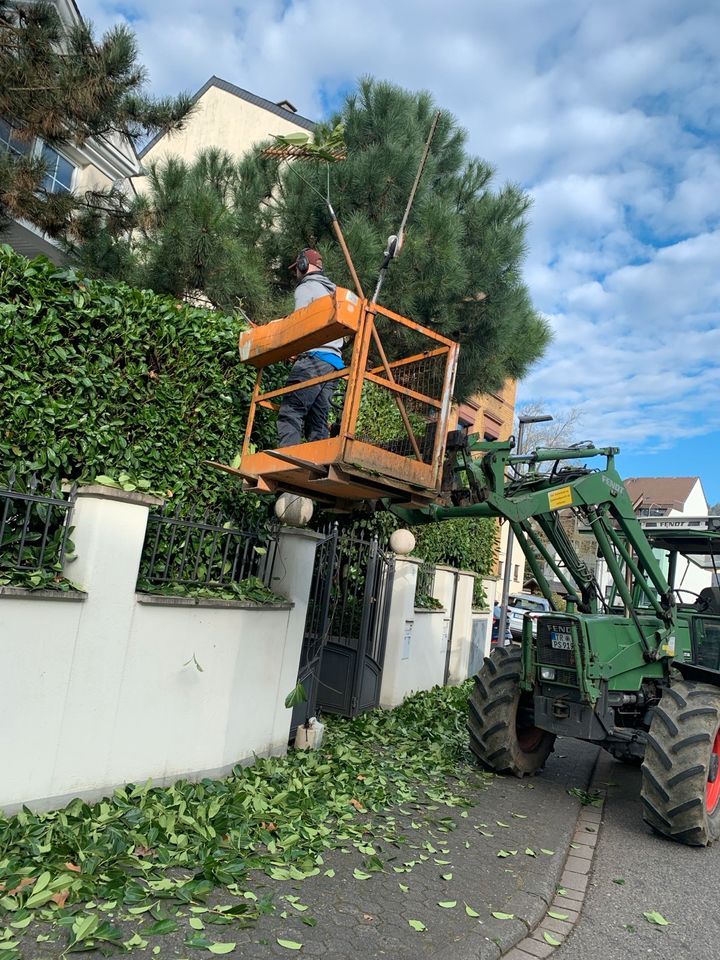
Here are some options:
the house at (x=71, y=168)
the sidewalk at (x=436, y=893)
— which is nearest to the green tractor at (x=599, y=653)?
the sidewalk at (x=436, y=893)

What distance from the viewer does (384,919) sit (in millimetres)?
3707

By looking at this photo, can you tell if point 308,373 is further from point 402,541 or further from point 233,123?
point 233,123

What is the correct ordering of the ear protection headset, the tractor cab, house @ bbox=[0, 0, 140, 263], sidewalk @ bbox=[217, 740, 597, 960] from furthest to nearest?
house @ bbox=[0, 0, 140, 263], the tractor cab, the ear protection headset, sidewalk @ bbox=[217, 740, 597, 960]

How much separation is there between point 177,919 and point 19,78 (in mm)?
7990

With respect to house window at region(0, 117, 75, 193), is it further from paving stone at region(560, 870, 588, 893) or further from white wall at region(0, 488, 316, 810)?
paving stone at region(560, 870, 588, 893)

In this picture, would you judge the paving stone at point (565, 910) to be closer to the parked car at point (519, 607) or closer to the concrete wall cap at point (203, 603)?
the concrete wall cap at point (203, 603)

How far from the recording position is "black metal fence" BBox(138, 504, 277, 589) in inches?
211

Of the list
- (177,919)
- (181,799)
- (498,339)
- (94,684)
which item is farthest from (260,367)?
(498,339)

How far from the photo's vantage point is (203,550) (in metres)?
5.87

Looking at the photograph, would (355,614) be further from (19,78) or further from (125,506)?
(19,78)

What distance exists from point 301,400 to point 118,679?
239 cm

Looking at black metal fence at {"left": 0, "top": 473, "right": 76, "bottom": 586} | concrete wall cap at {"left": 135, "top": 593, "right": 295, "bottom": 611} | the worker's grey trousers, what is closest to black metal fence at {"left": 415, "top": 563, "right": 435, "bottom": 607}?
concrete wall cap at {"left": 135, "top": 593, "right": 295, "bottom": 611}

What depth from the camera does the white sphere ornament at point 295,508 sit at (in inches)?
A: 226

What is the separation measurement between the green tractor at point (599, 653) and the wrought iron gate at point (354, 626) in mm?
1819
